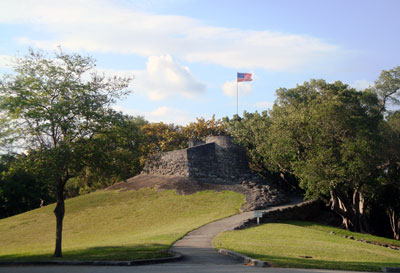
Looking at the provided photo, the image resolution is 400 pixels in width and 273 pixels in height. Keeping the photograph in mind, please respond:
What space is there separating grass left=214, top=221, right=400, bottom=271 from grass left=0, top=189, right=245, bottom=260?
389cm

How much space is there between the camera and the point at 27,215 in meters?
35.1

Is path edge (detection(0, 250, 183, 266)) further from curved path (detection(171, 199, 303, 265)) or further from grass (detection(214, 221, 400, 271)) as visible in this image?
grass (detection(214, 221, 400, 271))

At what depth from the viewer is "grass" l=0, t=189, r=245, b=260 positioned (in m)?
25.8

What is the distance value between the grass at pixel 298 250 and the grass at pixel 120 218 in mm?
3892

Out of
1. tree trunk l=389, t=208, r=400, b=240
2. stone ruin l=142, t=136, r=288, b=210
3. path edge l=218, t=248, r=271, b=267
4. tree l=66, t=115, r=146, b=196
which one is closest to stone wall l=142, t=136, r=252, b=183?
stone ruin l=142, t=136, r=288, b=210

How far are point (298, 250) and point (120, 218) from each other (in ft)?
57.5

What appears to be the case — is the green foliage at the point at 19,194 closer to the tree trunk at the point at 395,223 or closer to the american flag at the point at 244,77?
the american flag at the point at 244,77

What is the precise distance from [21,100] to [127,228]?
48.8ft

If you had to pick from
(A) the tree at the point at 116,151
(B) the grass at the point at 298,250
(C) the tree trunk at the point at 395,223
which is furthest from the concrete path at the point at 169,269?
(C) the tree trunk at the point at 395,223

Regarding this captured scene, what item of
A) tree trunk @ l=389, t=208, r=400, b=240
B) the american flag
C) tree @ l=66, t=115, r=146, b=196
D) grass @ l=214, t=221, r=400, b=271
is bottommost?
tree trunk @ l=389, t=208, r=400, b=240

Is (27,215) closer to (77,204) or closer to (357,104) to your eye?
(77,204)

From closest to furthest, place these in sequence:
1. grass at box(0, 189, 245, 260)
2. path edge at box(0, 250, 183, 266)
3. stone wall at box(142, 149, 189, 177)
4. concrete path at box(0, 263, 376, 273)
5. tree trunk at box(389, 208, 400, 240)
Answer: concrete path at box(0, 263, 376, 273)
path edge at box(0, 250, 183, 266)
grass at box(0, 189, 245, 260)
tree trunk at box(389, 208, 400, 240)
stone wall at box(142, 149, 189, 177)

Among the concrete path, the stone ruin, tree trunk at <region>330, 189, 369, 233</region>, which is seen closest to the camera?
the concrete path

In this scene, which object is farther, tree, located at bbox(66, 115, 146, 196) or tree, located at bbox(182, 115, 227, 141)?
tree, located at bbox(182, 115, 227, 141)
